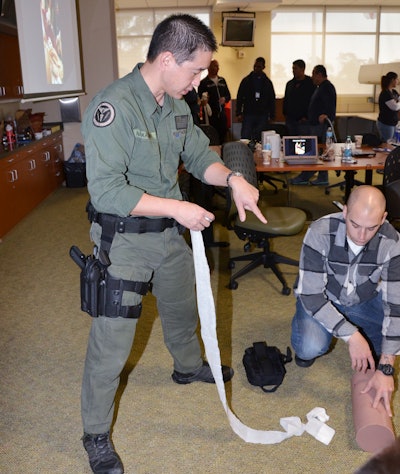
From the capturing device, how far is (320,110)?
6789 mm

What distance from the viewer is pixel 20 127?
20.8ft

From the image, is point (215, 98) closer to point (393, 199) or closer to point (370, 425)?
point (393, 199)

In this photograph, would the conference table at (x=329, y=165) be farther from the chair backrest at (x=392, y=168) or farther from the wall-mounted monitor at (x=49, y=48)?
the wall-mounted monitor at (x=49, y=48)

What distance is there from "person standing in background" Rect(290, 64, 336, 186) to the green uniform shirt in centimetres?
503

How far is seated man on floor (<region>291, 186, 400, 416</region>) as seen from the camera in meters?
2.12

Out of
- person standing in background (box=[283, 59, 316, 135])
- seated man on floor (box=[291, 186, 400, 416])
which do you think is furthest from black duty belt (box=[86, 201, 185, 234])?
person standing in background (box=[283, 59, 316, 135])

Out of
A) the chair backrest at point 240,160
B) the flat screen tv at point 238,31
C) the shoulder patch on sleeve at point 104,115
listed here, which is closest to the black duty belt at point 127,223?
the shoulder patch on sleeve at point 104,115

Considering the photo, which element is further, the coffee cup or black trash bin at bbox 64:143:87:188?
black trash bin at bbox 64:143:87:188

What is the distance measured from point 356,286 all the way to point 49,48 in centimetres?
451

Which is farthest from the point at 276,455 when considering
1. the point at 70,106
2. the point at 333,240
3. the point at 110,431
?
the point at 70,106

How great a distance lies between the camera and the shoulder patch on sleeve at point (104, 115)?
1.66 metres

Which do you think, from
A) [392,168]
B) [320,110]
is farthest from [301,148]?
[320,110]

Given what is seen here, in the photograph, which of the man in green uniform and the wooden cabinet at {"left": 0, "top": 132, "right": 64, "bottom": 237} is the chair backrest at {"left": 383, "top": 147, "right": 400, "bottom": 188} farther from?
the wooden cabinet at {"left": 0, "top": 132, "right": 64, "bottom": 237}

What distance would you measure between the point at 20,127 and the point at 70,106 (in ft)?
4.52
